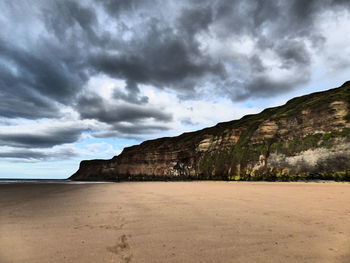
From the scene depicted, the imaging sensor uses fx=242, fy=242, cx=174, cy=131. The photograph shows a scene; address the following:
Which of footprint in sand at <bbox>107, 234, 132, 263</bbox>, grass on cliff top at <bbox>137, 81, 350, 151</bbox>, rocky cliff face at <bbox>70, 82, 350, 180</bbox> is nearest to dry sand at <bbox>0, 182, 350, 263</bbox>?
footprint in sand at <bbox>107, 234, 132, 263</bbox>

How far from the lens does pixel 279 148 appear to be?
44.7 meters

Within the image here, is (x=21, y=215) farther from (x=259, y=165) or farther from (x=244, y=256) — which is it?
(x=259, y=165)

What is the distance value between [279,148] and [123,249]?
45008 mm

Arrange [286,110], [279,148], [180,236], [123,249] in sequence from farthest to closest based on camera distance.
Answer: [286,110], [279,148], [180,236], [123,249]

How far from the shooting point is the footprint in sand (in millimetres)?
4137

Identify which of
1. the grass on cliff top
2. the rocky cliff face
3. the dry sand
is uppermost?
the grass on cliff top

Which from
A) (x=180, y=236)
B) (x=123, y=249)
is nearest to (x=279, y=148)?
(x=180, y=236)

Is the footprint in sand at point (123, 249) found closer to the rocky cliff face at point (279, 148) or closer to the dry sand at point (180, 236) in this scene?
the dry sand at point (180, 236)

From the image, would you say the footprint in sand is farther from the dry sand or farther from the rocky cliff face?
the rocky cliff face

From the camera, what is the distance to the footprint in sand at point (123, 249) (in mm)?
4137

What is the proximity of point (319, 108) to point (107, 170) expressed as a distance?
9168 centimetres

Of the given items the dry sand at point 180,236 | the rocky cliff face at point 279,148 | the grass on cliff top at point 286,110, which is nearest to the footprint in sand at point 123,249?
the dry sand at point 180,236

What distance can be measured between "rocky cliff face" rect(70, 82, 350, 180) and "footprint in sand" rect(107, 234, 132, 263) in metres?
34.6

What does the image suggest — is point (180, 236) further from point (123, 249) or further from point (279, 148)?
point (279, 148)
